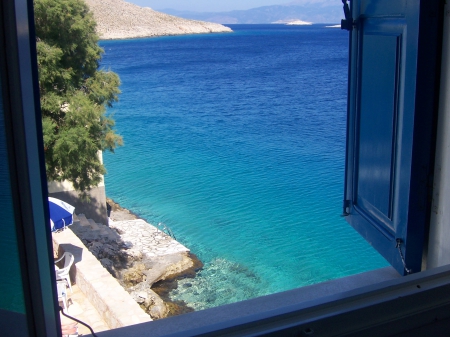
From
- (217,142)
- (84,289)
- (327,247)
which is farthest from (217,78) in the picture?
(84,289)

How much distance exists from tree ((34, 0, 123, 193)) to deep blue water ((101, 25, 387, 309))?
10.3ft

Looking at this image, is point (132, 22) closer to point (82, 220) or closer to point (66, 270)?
point (82, 220)

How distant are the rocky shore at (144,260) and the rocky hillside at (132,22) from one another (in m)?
60.3

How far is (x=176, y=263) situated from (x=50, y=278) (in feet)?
34.1

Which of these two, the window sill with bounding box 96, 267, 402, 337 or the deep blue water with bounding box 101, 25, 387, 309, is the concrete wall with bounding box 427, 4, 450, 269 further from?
the deep blue water with bounding box 101, 25, 387, 309

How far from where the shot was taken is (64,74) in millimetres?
9305

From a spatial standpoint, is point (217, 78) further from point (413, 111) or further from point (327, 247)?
point (413, 111)

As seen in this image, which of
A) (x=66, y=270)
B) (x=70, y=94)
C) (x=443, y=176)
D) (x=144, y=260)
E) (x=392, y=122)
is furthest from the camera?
(x=144, y=260)

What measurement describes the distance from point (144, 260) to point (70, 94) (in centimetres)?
381

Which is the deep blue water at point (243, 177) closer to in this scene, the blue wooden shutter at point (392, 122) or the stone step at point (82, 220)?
the stone step at point (82, 220)

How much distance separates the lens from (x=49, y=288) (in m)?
0.86

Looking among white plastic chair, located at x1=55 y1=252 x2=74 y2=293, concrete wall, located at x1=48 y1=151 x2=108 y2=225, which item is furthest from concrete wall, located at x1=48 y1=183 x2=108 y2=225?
white plastic chair, located at x1=55 y1=252 x2=74 y2=293

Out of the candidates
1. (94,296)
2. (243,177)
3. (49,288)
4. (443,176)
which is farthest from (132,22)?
(49,288)

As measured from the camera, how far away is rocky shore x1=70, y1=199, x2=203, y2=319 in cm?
931
